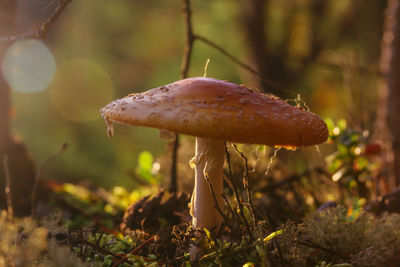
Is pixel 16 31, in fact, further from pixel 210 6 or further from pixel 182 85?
pixel 210 6

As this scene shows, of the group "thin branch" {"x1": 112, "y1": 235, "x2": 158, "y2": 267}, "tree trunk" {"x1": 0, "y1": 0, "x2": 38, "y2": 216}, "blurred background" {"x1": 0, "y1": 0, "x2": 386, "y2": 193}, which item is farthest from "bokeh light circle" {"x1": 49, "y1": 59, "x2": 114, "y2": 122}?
"thin branch" {"x1": 112, "y1": 235, "x2": 158, "y2": 267}

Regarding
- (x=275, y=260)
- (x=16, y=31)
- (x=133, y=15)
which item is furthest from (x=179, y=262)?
(x=133, y=15)

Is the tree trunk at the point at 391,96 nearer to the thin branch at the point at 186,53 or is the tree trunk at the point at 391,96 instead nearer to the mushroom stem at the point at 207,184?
the thin branch at the point at 186,53

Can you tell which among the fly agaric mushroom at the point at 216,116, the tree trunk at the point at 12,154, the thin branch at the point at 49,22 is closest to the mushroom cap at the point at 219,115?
the fly agaric mushroom at the point at 216,116

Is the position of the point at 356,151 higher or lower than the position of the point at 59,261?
higher

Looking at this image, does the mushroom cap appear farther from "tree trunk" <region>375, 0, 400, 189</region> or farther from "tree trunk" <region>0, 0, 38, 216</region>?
"tree trunk" <region>375, 0, 400, 189</region>

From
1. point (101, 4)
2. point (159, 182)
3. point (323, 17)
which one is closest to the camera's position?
point (159, 182)
